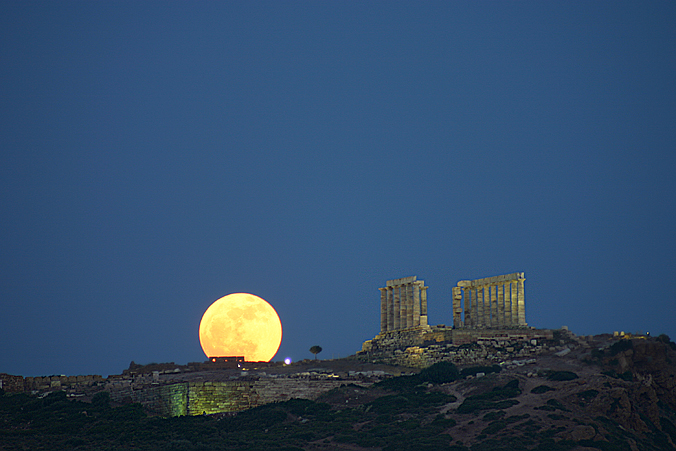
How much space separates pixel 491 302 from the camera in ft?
285

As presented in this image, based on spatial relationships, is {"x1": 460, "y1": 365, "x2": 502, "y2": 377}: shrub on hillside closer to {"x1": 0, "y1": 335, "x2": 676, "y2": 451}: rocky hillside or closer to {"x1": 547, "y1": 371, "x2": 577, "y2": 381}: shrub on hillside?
{"x1": 0, "y1": 335, "x2": 676, "y2": 451}: rocky hillside

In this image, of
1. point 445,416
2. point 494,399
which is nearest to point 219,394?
point 445,416

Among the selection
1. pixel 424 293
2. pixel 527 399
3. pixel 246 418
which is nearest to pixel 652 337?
pixel 527 399

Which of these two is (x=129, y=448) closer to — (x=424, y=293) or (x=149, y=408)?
(x=149, y=408)

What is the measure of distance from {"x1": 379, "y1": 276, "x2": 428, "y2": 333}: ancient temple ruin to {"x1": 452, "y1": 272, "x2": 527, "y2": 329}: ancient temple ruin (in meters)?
3.66

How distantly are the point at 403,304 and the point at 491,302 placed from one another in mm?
8788

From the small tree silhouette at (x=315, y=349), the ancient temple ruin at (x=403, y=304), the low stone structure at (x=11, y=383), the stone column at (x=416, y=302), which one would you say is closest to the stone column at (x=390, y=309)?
the ancient temple ruin at (x=403, y=304)

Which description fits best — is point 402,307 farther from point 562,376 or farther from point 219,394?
point 219,394

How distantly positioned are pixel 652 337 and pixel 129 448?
40.9 meters

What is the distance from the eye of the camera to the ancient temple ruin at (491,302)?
84.6m

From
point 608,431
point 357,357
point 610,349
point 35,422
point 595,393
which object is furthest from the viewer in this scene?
point 357,357

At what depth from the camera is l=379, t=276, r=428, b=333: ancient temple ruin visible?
86000 mm

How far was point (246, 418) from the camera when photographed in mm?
63562

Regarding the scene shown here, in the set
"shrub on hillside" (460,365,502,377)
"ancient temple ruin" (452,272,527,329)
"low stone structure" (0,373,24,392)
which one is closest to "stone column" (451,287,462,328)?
"ancient temple ruin" (452,272,527,329)
